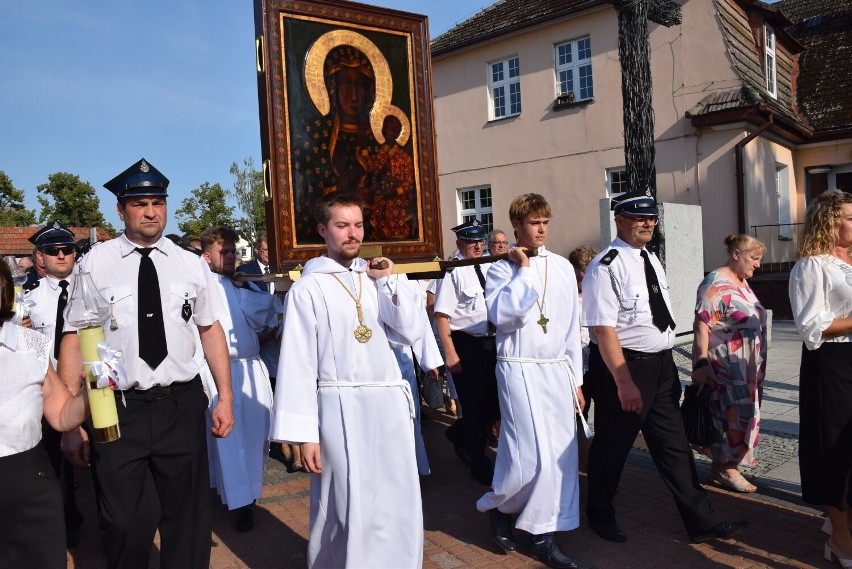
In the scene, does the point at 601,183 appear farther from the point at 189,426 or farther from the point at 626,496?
the point at 189,426

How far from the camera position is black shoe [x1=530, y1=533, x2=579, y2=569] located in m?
4.06

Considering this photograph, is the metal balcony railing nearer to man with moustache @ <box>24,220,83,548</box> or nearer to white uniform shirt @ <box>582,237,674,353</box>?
white uniform shirt @ <box>582,237,674,353</box>

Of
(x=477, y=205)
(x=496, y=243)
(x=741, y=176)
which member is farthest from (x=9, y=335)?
(x=477, y=205)

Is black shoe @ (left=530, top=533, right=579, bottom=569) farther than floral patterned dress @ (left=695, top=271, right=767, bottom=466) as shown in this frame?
No

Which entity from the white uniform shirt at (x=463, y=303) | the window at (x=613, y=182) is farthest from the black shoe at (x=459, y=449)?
the window at (x=613, y=182)

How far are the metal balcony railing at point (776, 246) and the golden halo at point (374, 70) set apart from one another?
13807mm

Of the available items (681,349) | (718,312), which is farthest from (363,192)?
(681,349)

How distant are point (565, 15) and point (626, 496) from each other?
16137 mm

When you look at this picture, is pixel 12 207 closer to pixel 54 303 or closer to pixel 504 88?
pixel 504 88

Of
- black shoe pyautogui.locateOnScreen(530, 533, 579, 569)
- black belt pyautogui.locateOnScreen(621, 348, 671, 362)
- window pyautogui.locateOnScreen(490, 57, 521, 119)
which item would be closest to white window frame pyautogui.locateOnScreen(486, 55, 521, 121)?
window pyautogui.locateOnScreen(490, 57, 521, 119)

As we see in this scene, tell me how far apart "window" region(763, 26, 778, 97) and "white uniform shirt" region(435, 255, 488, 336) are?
1516 cm

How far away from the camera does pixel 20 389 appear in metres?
2.76

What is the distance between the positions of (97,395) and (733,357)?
14.4 ft

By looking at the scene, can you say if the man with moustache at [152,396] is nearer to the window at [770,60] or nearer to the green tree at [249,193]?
the window at [770,60]
